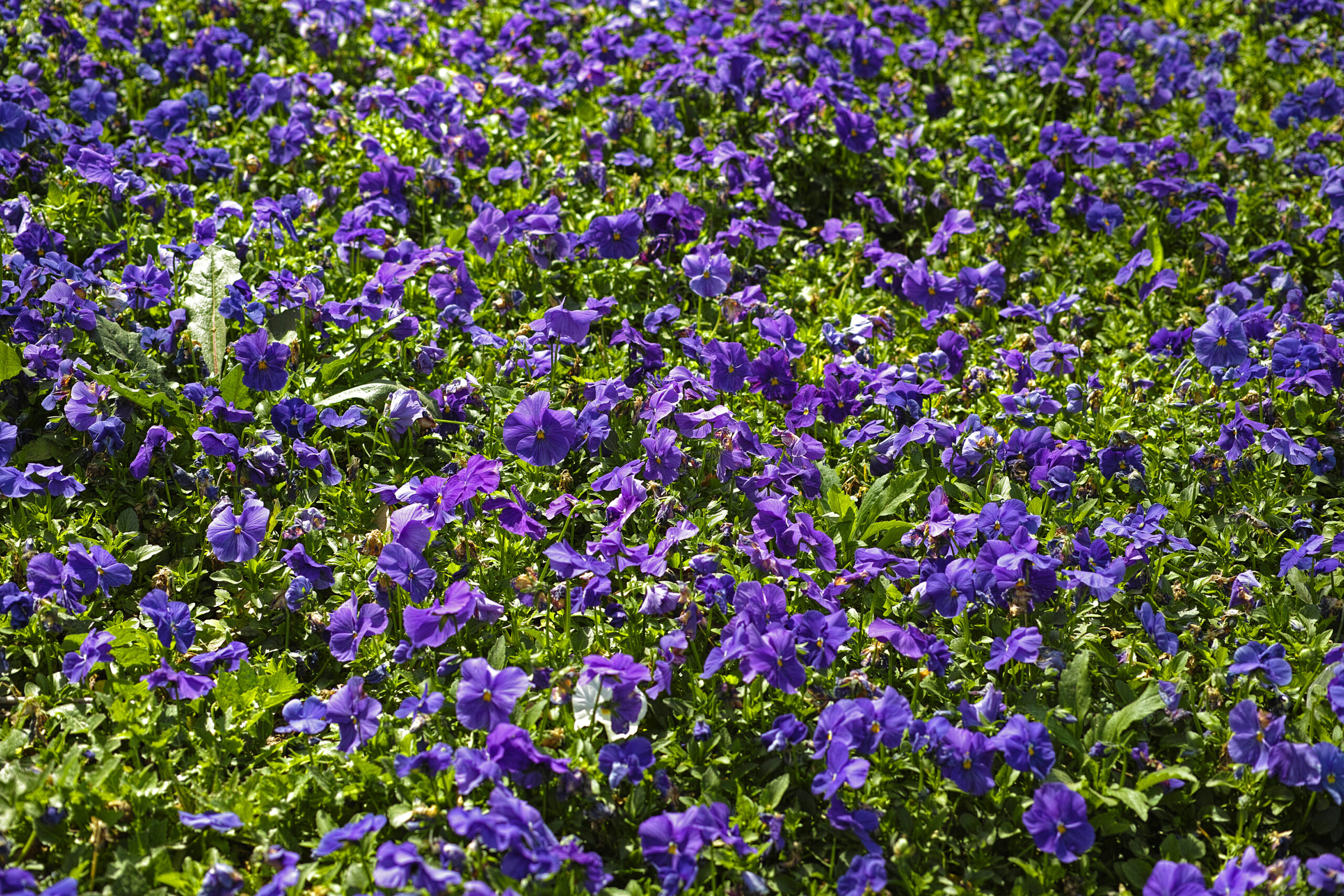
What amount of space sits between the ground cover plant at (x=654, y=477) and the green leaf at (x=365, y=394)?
0.26 ft

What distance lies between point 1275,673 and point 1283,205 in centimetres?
315

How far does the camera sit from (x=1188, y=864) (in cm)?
242

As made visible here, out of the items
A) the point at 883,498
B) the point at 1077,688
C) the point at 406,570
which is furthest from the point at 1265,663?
the point at 406,570

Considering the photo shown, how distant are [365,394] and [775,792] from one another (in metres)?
2.01

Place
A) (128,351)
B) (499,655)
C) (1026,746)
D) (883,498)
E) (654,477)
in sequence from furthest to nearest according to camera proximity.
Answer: (128,351) → (883,498) → (654,477) → (499,655) → (1026,746)

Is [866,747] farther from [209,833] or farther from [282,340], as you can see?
[282,340]

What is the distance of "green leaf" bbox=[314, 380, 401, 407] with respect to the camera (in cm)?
375

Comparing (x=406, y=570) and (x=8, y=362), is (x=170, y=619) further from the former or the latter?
(x=8, y=362)

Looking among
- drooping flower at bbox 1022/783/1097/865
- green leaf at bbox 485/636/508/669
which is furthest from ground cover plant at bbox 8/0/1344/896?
green leaf at bbox 485/636/508/669

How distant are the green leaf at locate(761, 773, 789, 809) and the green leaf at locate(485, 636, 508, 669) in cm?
79

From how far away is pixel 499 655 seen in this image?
2977 mm

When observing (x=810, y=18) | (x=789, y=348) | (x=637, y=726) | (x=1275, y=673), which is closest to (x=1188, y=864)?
(x=1275, y=673)

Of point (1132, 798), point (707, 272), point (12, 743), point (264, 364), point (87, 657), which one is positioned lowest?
point (12, 743)

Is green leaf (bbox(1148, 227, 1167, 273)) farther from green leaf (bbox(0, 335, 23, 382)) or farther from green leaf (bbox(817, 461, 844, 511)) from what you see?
green leaf (bbox(0, 335, 23, 382))
